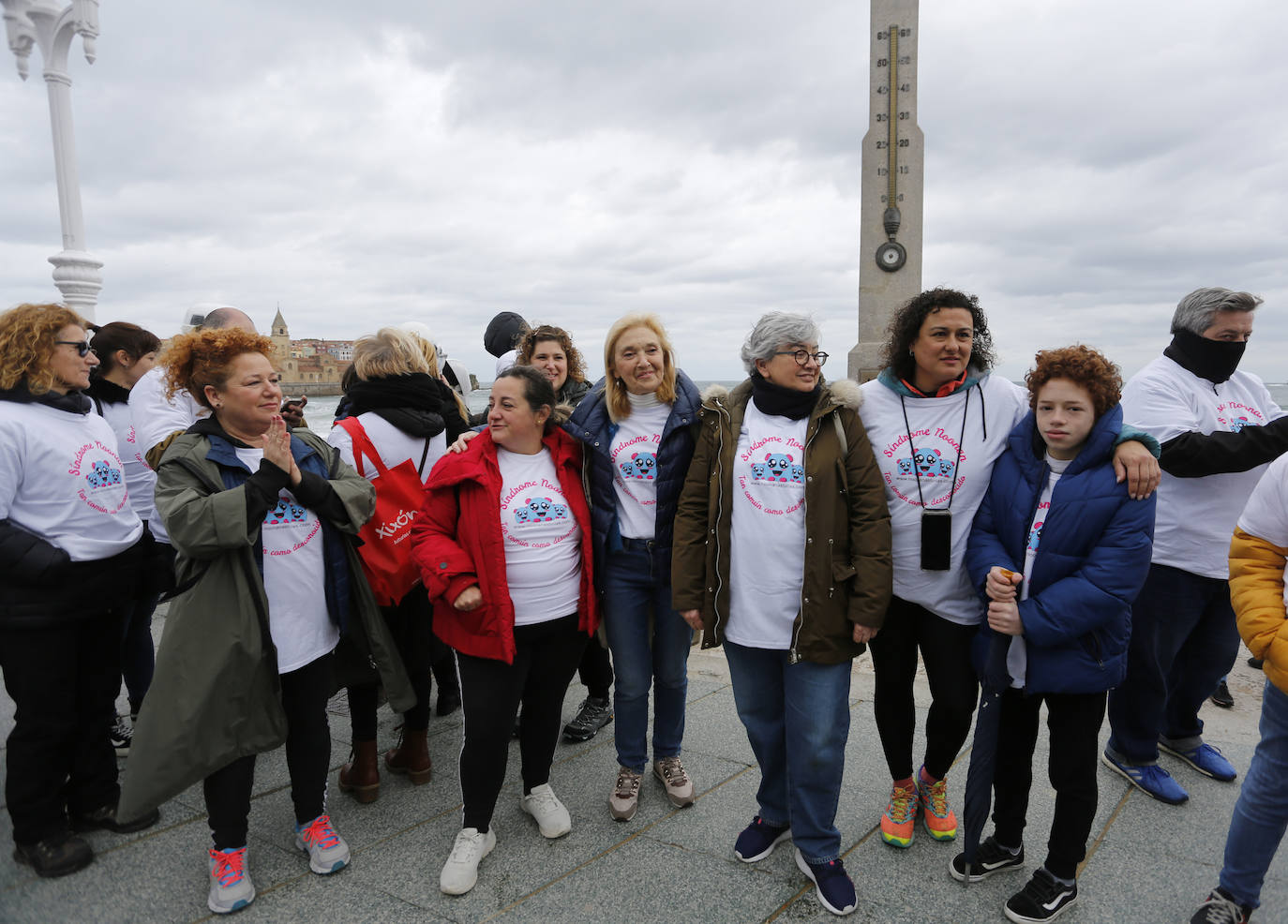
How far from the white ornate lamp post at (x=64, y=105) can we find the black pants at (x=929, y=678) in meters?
7.89

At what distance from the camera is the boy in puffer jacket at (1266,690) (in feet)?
6.82

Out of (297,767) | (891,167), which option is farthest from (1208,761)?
(891,167)

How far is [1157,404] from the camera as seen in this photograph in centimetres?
312

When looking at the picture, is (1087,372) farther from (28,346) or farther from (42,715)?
(42,715)

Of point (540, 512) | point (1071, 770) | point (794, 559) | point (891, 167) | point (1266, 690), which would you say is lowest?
point (1071, 770)

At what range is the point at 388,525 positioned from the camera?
3.11 meters

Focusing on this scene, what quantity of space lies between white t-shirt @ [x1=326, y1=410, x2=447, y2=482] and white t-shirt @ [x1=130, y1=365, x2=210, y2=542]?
0.50 m

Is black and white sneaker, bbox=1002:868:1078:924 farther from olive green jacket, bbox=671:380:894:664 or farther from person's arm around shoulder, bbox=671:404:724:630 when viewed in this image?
person's arm around shoulder, bbox=671:404:724:630

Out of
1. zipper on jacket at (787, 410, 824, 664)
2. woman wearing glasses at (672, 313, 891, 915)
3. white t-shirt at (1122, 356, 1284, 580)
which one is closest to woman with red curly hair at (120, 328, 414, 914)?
woman wearing glasses at (672, 313, 891, 915)

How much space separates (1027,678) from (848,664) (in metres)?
0.53

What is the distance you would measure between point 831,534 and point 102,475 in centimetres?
259

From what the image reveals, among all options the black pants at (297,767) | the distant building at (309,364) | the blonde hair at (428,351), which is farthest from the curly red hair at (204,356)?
Result: the distant building at (309,364)

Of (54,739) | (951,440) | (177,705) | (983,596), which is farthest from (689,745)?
(54,739)

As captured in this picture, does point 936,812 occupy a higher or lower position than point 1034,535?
lower
